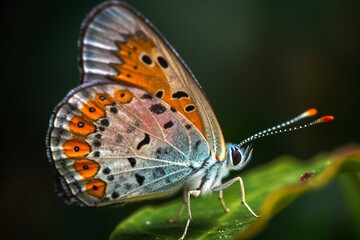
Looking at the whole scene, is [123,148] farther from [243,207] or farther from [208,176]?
[243,207]

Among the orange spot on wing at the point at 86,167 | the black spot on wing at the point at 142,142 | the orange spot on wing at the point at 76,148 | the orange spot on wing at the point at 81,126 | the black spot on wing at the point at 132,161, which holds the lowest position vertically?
the black spot on wing at the point at 132,161

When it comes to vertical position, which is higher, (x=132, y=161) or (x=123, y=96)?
(x=123, y=96)

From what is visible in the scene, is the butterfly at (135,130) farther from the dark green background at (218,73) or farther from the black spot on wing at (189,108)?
the dark green background at (218,73)

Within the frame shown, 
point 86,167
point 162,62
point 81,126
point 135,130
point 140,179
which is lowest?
point 140,179

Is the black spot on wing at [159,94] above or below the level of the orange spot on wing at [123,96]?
below

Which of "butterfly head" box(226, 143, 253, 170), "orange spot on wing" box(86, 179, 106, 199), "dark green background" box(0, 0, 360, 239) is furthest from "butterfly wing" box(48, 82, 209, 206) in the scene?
"dark green background" box(0, 0, 360, 239)

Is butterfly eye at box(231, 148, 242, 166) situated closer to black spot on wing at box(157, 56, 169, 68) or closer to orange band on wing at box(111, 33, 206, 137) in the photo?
orange band on wing at box(111, 33, 206, 137)

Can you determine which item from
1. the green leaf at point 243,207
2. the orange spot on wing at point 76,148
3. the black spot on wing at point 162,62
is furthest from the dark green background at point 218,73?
the black spot on wing at point 162,62

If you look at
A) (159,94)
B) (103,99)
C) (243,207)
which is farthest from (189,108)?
(243,207)
